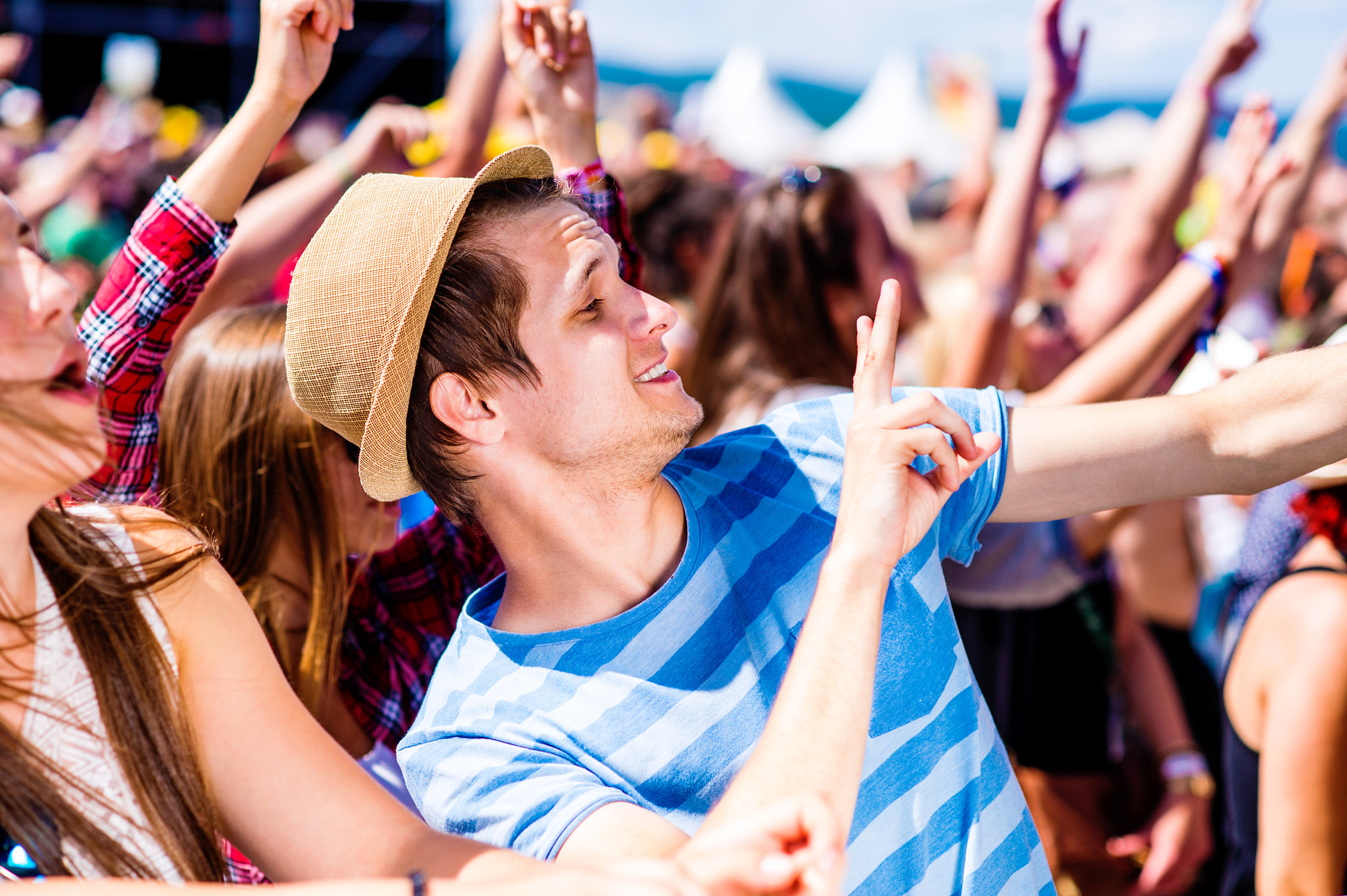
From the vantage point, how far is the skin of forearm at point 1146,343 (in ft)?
6.61

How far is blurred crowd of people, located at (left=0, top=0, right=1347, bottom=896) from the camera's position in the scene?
1159mm

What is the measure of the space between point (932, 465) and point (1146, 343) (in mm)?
827

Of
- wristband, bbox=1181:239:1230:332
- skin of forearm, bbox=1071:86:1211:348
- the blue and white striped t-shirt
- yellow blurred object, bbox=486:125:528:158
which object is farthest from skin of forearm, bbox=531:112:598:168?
yellow blurred object, bbox=486:125:528:158

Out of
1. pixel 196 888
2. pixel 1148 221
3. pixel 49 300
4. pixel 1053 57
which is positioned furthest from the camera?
pixel 1148 221

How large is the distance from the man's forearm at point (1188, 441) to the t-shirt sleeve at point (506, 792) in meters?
0.68

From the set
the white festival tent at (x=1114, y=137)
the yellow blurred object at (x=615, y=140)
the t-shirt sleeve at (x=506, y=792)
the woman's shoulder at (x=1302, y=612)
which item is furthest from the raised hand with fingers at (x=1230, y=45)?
the white festival tent at (x=1114, y=137)

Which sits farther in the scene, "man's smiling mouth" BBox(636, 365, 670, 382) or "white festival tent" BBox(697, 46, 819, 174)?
"white festival tent" BBox(697, 46, 819, 174)

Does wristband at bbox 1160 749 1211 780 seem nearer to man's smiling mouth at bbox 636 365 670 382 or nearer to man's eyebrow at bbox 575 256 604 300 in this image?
man's smiling mouth at bbox 636 365 670 382

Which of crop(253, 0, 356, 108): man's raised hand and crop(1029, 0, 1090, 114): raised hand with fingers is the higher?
crop(1029, 0, 1090, 114): raised hand with fingers

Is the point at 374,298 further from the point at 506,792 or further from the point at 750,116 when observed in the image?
the point at 750,116

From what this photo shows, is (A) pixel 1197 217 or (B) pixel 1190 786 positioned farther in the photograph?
(A) pixel 1197 217

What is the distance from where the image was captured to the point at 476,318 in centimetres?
143

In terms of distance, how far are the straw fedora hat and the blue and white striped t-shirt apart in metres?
0.31

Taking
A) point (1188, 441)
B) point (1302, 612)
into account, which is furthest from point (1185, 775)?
point (1188, 441)
